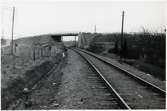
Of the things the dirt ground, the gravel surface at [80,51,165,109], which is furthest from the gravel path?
the gravel surface at [80,51,165,109]

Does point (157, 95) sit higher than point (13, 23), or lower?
lower

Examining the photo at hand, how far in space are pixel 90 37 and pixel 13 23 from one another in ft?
170

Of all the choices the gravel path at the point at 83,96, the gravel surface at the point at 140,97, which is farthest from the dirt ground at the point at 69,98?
the gravel surface at the point at 140,97

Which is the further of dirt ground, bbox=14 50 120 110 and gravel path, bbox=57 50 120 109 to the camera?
dirt ground, bbox=14 50 120 110

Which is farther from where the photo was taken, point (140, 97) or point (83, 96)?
point (83, 96)

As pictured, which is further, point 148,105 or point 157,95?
point 157,95

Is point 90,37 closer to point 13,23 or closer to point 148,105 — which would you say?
point 13,23

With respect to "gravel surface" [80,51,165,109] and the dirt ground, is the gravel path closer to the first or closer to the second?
the dirt ground

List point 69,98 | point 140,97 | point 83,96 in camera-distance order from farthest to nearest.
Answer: point 83,96, point 140,97, point 69,98

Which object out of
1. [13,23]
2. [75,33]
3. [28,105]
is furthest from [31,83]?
[75,33]

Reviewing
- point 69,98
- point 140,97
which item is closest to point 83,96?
point 69,98

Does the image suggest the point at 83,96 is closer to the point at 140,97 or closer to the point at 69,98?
the point at 69,98

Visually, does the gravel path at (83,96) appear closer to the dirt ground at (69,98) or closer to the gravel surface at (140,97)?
the dirt ground at (69,98)

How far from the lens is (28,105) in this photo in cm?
893
